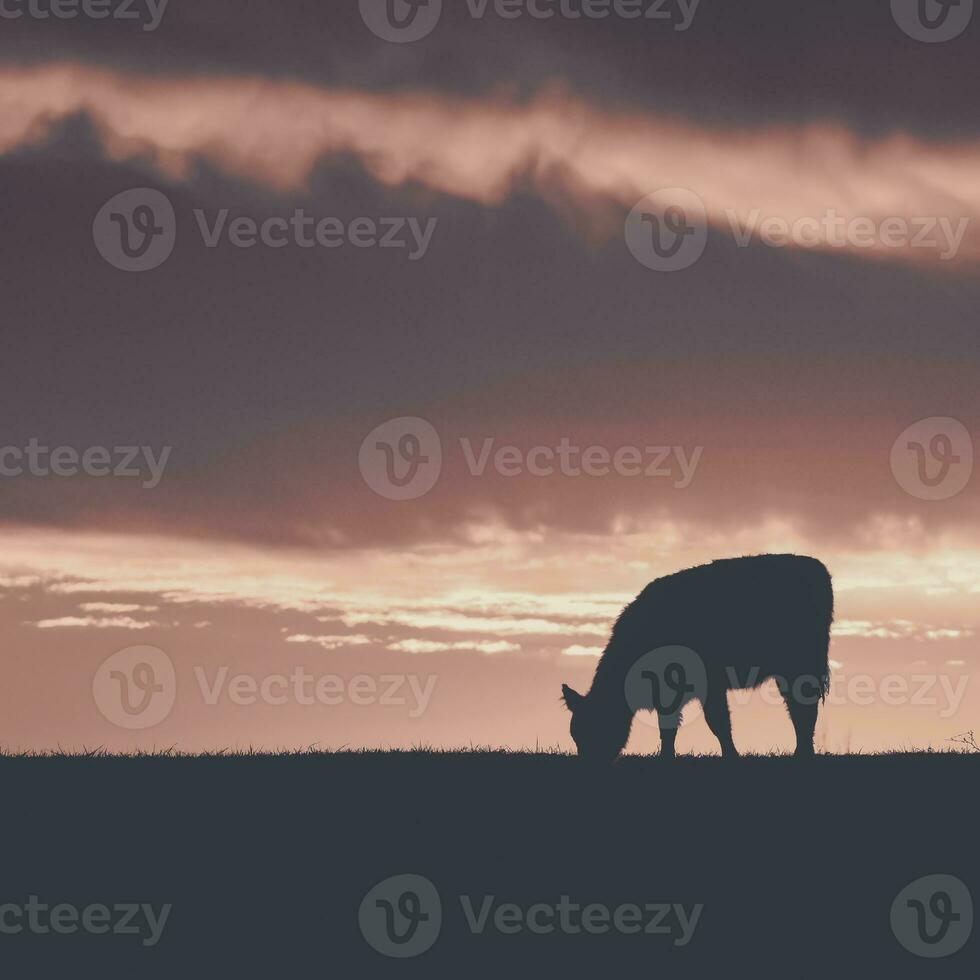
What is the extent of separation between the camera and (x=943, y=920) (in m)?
13.8

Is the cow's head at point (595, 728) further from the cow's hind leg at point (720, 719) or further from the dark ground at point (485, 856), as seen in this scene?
the dark ground at point (485, 856)

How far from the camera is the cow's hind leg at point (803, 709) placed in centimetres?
2316

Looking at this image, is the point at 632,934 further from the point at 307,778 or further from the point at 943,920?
the point at 307,778

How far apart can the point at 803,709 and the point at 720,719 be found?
1758 millimetres

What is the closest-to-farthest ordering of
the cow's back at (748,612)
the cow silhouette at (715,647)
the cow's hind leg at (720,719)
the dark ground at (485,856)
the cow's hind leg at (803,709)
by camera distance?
the dark ground at (485,856), the cow's hind leg at (720,719), the cow silhouette at (715,647), the cow's hind leg at (803,709), the cow's back at (748,612)

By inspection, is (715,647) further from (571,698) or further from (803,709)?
(571,698)

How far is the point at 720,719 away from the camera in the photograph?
880 inches

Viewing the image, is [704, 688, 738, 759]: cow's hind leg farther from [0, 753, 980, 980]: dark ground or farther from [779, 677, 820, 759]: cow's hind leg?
[0, 753, 980, 980]: dark ground

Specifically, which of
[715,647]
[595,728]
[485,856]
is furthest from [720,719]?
[485,856]

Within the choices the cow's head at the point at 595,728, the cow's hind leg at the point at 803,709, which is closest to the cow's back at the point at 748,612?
the cow's hind leg at the point at 803,709

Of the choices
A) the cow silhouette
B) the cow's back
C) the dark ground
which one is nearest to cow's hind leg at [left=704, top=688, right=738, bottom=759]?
the cow silhouette

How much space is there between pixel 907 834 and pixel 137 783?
996 cm

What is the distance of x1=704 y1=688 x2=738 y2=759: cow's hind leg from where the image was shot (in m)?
22.0

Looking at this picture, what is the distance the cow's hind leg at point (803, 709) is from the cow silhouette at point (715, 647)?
17 millimetres
